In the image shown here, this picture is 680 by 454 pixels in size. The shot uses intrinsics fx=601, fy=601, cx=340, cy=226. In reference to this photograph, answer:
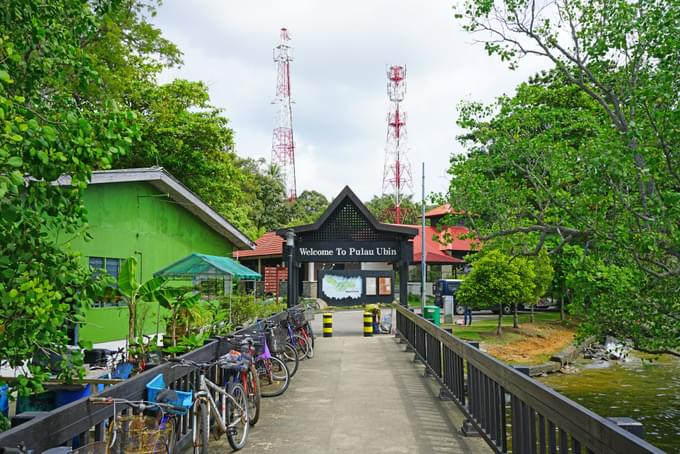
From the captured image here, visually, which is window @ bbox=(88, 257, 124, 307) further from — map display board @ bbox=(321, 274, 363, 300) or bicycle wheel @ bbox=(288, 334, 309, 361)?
map display board @ bbox=(321, 274, 363, 300)

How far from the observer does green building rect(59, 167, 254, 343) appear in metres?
14.0

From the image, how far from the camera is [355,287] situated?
20531 millimetres

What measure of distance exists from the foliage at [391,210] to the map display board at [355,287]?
3497cm

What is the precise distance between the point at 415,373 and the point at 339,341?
6.23m

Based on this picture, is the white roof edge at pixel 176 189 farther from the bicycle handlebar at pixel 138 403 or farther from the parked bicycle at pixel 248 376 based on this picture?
the bicycle handlebar at pixel 138 403

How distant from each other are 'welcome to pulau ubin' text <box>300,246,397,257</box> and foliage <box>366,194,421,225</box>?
3739cm

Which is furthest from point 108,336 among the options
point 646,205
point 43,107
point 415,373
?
point 646,205

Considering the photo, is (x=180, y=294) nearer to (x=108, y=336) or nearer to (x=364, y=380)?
(x=364, y=380)

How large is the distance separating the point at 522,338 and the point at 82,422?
21.3 metres

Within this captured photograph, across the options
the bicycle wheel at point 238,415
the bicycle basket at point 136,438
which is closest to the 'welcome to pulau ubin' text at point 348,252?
the bicycle wheel at point 238,415

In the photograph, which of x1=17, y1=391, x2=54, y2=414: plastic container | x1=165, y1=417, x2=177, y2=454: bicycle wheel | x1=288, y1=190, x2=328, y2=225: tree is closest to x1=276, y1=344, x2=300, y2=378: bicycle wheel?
x1=17, y1=391, x2=54, y2=414: plastic container

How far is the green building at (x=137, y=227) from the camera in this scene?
45.9ft

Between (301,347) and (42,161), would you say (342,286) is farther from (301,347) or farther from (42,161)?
(42,161)

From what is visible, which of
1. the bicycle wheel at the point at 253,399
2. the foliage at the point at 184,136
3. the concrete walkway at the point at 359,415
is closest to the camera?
the concrete walkway at the point at 359,415
